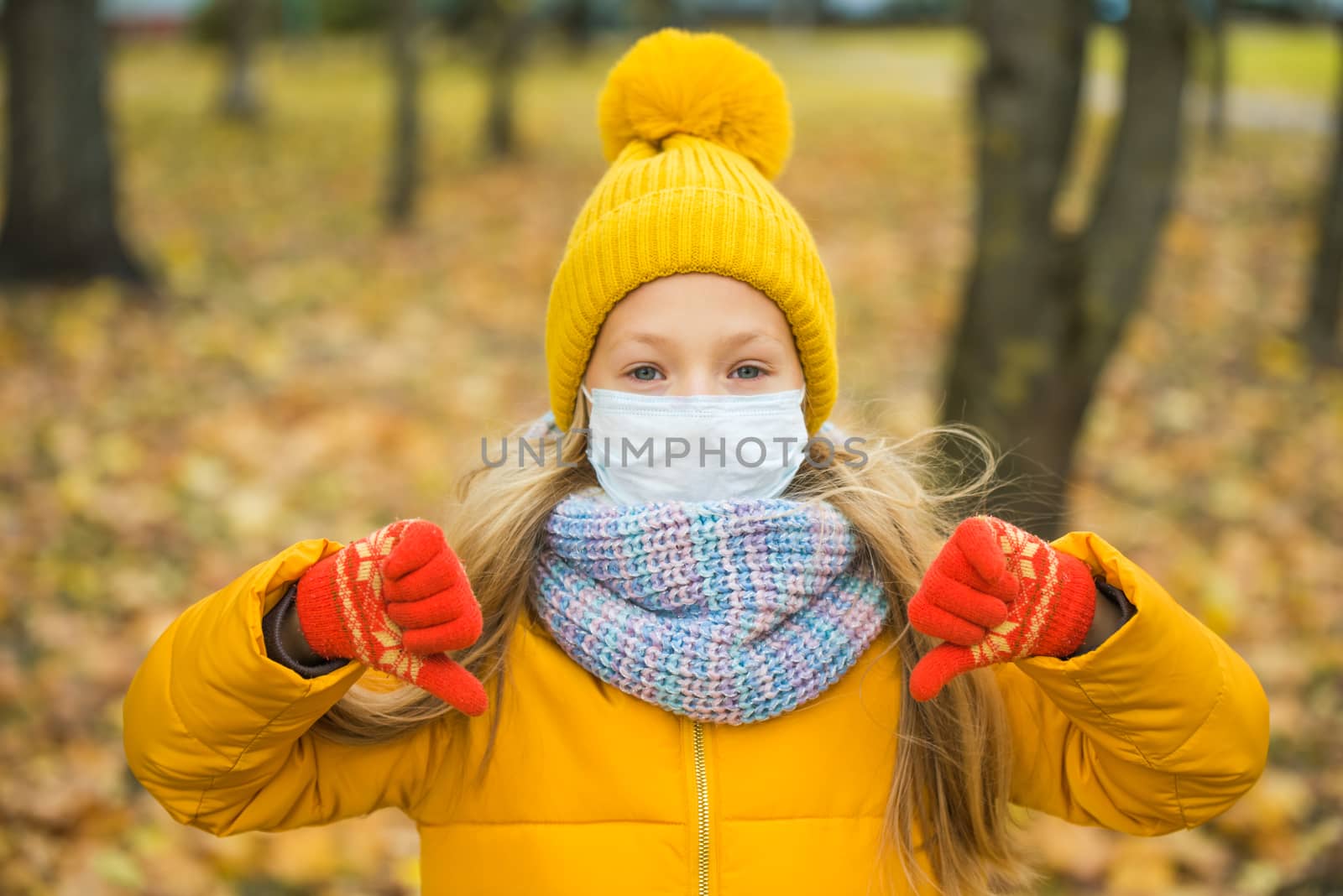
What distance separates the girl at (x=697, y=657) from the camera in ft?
5.15

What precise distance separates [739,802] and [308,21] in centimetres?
3154

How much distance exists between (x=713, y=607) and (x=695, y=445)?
0.28 m

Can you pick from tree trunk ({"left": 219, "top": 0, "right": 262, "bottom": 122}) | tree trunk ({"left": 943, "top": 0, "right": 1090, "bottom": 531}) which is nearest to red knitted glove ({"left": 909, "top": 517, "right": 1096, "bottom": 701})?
tree trunk ({"left": 943, "top": 0, "right": 1090, "bottom": 531})

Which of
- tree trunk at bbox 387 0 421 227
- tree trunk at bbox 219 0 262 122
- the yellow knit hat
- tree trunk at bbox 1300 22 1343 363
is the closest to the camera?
the yellow knit hat

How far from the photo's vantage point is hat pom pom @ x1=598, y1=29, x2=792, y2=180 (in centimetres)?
203

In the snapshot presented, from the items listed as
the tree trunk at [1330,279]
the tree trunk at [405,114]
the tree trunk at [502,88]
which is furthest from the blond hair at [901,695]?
the tree trunk at [502,88]

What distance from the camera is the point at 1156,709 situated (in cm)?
162

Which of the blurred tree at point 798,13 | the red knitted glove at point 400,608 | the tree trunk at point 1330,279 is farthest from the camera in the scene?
the blurred tree at point 798,13

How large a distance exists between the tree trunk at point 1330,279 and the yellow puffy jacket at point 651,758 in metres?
6.44

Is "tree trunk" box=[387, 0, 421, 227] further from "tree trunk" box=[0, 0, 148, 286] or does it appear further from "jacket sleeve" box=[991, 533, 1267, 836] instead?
"jacket sleeve" box=[991, 533, 1267, 836]

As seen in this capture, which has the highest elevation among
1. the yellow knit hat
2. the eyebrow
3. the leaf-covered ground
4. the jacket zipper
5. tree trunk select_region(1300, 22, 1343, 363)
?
the yellow knit hat

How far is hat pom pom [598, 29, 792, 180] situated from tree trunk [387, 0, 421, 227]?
26.0 ft

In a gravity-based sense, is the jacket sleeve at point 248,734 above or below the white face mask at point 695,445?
below

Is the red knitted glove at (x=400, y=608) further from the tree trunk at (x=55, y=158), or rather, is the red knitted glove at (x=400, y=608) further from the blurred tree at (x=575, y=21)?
the blurred tree at (x=575, y=21)
